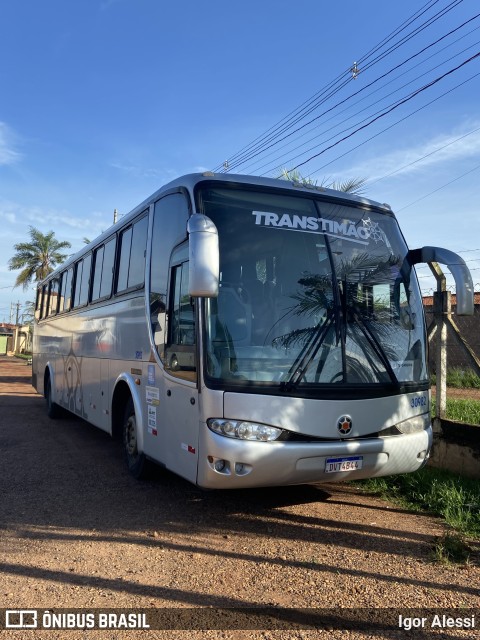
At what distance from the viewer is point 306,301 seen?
495cm

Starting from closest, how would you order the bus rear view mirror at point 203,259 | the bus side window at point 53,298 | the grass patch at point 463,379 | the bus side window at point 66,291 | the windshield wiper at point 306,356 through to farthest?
the bus rear view mirror at point 203,259
the windshield wiper at point 306,356
the bus side window at point 66,291
the bus side window at point 53,298
the grass patch at point 463,379

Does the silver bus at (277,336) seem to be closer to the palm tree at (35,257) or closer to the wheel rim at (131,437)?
the wheel rim at (131,437)

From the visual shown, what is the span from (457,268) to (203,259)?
99.8 inches

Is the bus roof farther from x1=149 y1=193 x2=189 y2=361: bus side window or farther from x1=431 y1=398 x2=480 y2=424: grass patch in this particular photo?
x1=431 y1=398 x2=480 y2=424: grass patch

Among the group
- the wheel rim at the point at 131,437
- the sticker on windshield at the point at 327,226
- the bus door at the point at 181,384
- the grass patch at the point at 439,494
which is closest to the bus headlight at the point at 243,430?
the bus door at the point at 181,384

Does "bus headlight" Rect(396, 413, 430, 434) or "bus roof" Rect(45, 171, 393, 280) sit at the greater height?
"bus roof" Rect(45, 171, 393, 280)

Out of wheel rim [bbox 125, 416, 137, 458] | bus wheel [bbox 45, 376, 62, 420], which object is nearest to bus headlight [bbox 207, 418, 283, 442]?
wheel rim [bbox 125, 416, 137, 458]

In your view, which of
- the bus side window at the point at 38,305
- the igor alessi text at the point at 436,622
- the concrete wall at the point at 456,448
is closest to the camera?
the igor alessi text at the point at 436,622

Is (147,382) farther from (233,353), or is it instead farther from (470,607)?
(470,607)

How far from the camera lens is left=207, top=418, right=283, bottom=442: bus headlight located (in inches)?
176

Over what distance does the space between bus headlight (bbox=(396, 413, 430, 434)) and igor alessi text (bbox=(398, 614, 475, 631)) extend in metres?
1.77

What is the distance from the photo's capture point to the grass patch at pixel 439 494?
16.8 feet

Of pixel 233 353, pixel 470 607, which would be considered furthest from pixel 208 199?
pixel 470 607

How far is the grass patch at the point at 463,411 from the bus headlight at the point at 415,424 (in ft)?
5.23
